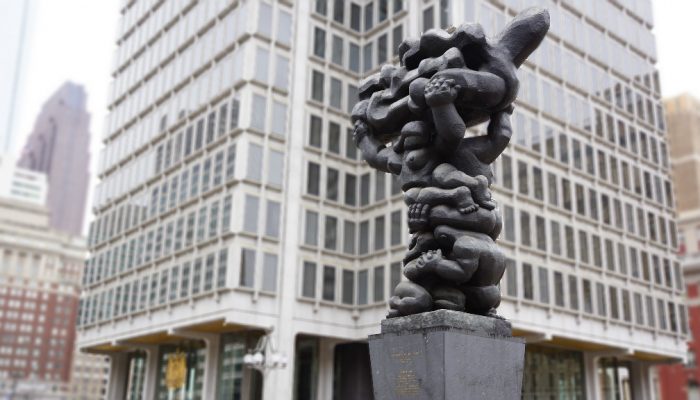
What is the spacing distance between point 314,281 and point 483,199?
104 ft

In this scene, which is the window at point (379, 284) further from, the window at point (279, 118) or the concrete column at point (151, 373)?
the concrete column at point (151, 373)

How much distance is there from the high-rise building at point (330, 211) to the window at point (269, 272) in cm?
8

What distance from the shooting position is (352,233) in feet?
142

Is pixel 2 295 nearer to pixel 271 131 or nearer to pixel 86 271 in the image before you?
pixel 86 271

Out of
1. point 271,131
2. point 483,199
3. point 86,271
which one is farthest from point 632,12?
point 483,199

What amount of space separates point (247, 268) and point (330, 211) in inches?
263

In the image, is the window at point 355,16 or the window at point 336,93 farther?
the window at point 355,16

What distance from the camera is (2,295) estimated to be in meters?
140

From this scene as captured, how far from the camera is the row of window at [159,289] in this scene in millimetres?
38625

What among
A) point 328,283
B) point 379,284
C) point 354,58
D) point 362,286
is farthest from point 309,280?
point 354,58

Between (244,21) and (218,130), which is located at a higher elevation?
(244,21)

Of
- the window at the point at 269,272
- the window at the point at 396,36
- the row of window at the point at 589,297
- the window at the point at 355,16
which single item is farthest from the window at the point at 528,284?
the window at the point at 355,16

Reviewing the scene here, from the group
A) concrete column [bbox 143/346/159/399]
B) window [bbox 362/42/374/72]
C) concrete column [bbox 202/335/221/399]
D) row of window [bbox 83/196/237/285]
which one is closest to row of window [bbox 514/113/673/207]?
window [bbox 362/42/374/72]

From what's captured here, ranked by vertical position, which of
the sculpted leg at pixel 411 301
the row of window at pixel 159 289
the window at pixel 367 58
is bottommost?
the sculpted leg at pixel 411 301
